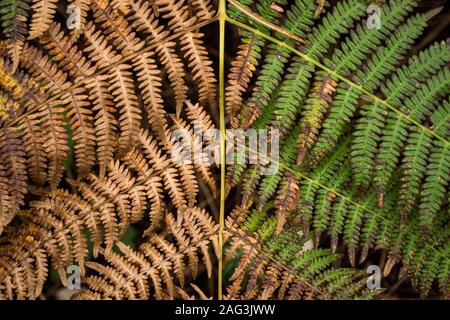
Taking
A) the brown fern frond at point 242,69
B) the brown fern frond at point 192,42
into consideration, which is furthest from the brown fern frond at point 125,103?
the brown fern frond at point 242,69

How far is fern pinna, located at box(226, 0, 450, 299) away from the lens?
1883mm

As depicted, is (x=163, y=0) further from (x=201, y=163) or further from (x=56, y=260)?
(x=56, y=260)

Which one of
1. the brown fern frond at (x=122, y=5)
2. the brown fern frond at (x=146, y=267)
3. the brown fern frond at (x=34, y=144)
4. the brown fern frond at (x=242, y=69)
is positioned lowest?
the brown fern frond at (x=146, y=267)

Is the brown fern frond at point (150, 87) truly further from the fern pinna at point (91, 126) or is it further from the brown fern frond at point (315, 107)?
the brown fern frond at point (315, 107)

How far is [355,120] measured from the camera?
6.49 ft

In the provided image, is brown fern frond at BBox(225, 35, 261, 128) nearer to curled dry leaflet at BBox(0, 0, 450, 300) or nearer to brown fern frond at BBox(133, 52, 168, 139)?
curled dry leaflet at BBox(0, 0, 450, 300)

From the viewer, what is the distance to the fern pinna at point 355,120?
6.18 feet

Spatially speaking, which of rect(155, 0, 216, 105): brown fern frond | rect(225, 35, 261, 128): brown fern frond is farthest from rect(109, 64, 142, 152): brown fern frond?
rect(225, 35, 261, 128): brown fern frond

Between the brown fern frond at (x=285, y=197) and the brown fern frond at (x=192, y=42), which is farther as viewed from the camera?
the brown fern frond at (x=285, y=197)

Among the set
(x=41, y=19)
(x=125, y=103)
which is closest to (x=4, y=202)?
(x=125, y=103)

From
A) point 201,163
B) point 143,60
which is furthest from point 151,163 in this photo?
point 143,60

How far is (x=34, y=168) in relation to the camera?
6.23 feet
